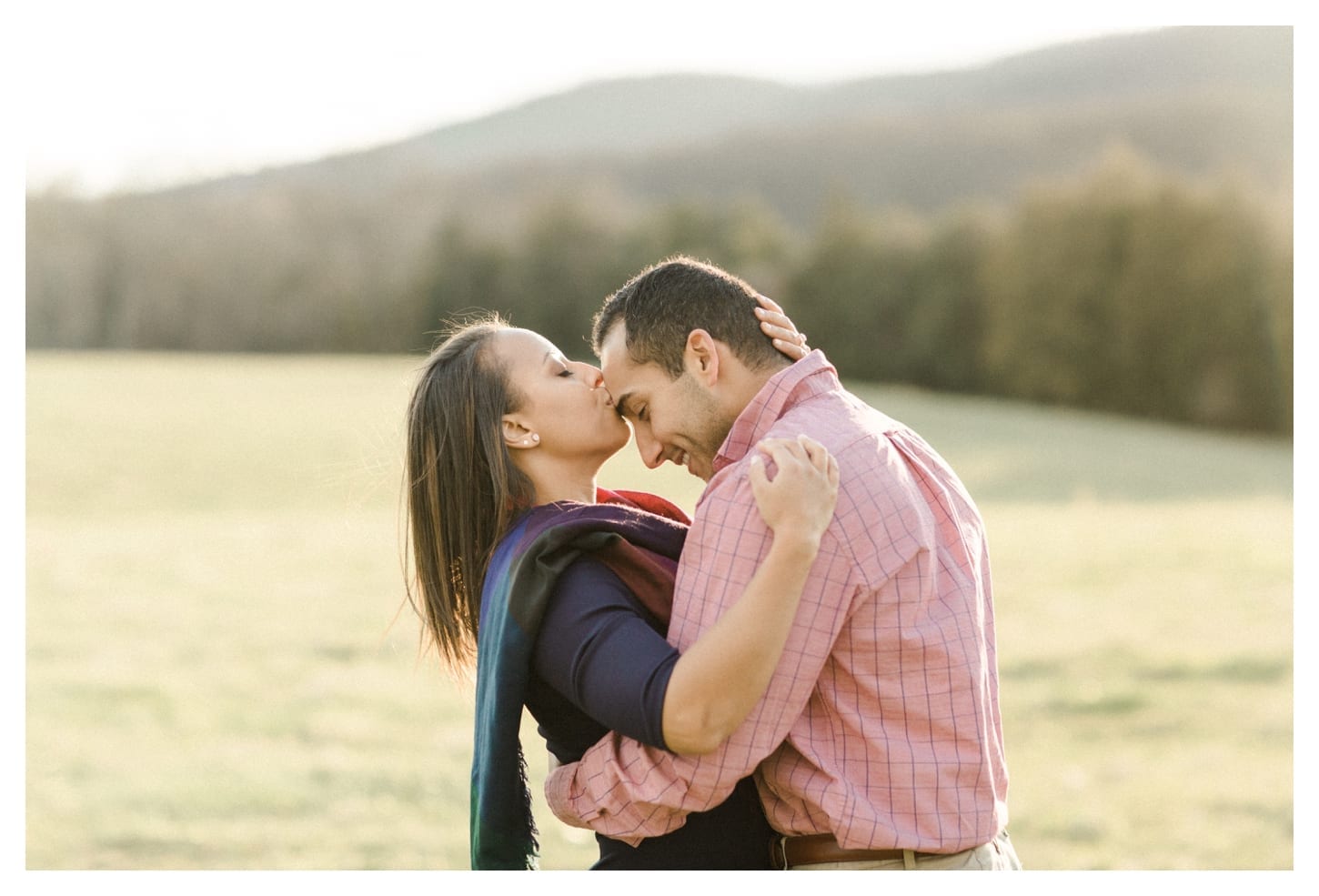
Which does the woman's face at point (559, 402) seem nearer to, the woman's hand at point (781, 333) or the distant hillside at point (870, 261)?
the woman's hand at point (781, 333)

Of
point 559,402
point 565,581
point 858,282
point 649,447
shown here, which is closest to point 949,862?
point 565,581

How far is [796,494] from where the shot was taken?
2385 millimetres

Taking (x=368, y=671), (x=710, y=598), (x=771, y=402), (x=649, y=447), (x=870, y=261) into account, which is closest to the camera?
(x=710, y=598)

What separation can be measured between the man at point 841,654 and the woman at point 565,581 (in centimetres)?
9

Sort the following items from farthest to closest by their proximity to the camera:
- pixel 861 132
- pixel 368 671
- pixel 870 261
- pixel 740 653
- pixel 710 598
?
pixel 861 132 → pixel 870 261 → pixel 368 671 → pixel 710 598 → pixel 740 653

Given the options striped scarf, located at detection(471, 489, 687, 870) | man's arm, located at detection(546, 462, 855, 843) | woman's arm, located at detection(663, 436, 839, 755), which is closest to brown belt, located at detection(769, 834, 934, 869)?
man's arm, located at detection(546, 462, 855, 843)

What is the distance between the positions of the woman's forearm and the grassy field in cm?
103

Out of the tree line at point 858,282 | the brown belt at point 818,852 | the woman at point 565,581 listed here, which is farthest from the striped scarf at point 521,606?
the tree line at point 858,282

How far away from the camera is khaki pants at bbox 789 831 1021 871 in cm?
258

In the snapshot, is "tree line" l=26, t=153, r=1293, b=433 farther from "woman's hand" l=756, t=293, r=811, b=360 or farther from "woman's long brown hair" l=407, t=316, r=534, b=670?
"woman's hand" l=756, t=293, r=811, b=360

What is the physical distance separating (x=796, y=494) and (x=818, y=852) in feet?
2.72

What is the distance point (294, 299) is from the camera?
50344mm

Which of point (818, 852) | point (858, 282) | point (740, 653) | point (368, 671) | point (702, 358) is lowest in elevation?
point (368, 671)

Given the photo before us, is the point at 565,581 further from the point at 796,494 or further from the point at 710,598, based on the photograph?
the point at 796,494
